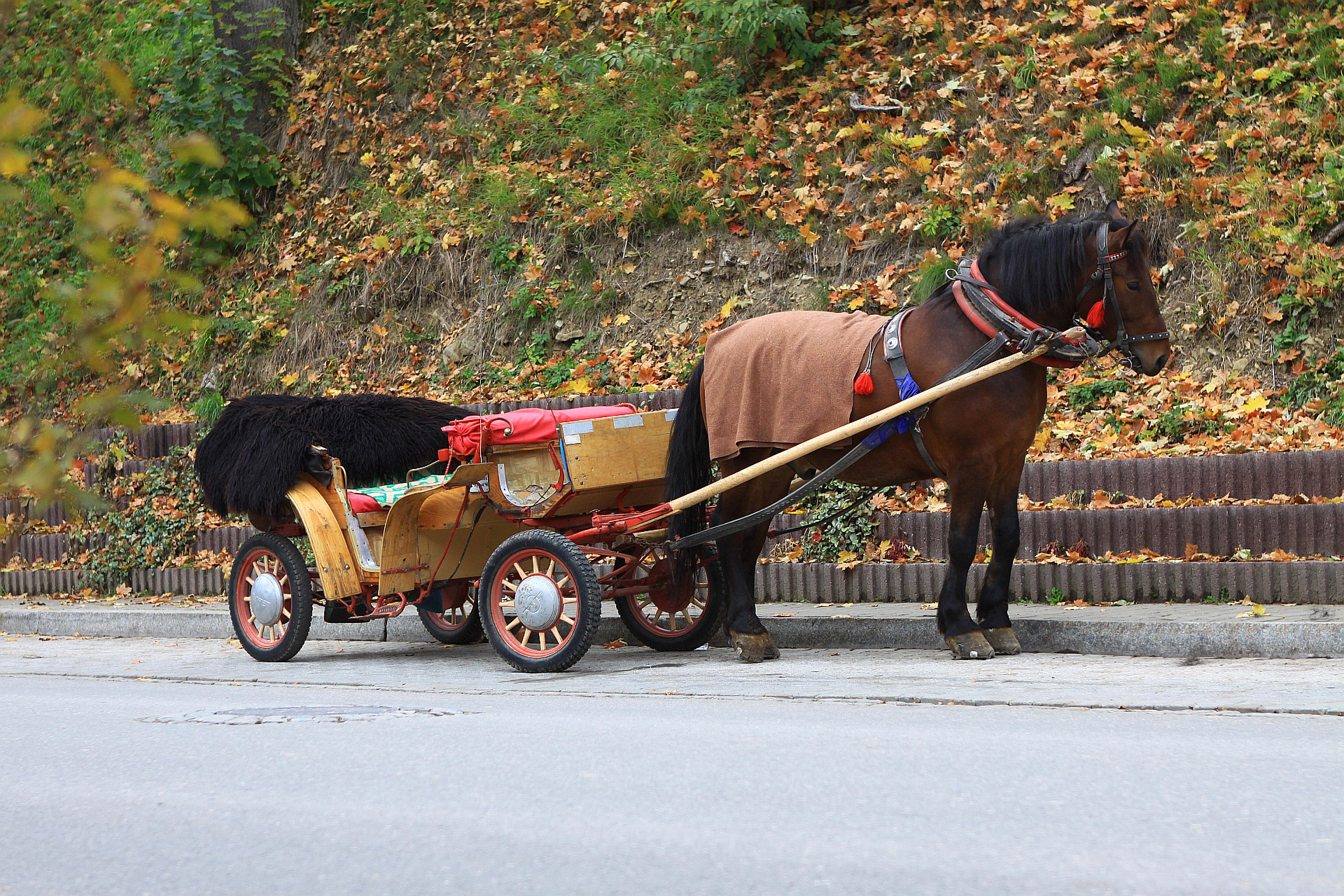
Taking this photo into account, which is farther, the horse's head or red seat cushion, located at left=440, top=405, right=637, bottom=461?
red seat cushion, located at left=440, top=405, right=637, bottom=461

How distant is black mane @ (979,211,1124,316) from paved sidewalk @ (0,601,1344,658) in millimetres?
1814

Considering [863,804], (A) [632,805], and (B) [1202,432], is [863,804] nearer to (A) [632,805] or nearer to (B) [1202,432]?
(A) [632,805]

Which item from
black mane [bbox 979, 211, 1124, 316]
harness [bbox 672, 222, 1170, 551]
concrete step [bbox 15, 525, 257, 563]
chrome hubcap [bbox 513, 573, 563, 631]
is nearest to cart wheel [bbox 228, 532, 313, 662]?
chrome hubcap [bbox 513, 573, 563, 631]

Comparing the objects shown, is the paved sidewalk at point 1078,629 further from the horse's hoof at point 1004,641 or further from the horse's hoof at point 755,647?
the horse's hoof at point 755,647

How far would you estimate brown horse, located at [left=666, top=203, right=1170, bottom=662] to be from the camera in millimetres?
7672

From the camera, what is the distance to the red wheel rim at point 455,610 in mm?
9469

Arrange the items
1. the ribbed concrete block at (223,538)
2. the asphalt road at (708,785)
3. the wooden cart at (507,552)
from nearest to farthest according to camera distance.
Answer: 1. the asphalt road at (708,785)
2. the wooden cart at (507,552)
3. the ribbed concrete block at (223,538)

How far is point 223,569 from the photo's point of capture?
13477 millimetres

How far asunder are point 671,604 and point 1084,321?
121 inches

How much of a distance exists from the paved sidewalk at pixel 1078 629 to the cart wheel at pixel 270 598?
4.61 feet

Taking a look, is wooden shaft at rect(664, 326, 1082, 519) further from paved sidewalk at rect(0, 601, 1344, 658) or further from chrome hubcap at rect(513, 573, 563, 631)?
paved sidewalk at rect(0, 601, 1344, 658)

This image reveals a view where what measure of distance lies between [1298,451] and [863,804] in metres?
5.76

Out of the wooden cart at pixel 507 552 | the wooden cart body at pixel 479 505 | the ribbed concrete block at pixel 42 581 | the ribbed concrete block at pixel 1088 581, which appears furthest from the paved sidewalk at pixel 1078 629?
the ribbed concrete block at pixel 42 581

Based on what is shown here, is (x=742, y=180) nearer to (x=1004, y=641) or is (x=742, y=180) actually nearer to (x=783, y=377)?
(x=783, y=377)
